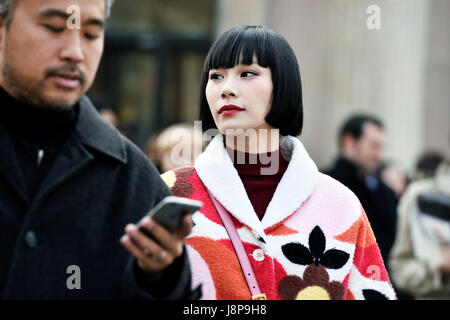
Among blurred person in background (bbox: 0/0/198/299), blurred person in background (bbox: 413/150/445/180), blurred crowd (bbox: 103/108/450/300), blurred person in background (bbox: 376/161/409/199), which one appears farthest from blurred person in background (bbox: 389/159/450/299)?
blurred person in background (bbox: 0/0/198/299)

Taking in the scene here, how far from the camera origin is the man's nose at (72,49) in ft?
7.16

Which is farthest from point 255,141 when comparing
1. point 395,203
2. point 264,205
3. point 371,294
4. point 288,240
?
point 395,203

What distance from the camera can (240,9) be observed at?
10.5 metres

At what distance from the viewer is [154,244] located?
2.04 m

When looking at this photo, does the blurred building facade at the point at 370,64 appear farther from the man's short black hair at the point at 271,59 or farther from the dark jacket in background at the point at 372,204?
the man's short black hair at the point at 271,59

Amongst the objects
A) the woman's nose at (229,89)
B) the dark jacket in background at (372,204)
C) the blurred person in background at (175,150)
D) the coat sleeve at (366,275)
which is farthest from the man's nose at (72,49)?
the dark jacket in background at (372,204)

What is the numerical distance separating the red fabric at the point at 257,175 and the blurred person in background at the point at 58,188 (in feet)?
2.40

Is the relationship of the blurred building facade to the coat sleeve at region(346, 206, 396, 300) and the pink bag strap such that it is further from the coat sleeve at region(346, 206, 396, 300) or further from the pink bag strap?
the pink bag strap

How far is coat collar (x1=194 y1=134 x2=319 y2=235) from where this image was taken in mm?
2801

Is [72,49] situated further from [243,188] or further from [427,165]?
[427,165]

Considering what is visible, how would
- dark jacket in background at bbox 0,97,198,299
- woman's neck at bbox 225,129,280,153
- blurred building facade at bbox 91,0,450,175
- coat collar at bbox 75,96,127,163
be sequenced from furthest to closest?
blurred building facade at bbox 91,0,450,175
woman's neck at bbox 225,129,280,153
coat collar at bbox 75,96,127,163
dark jacket in background at bbox 0,97,198,299
